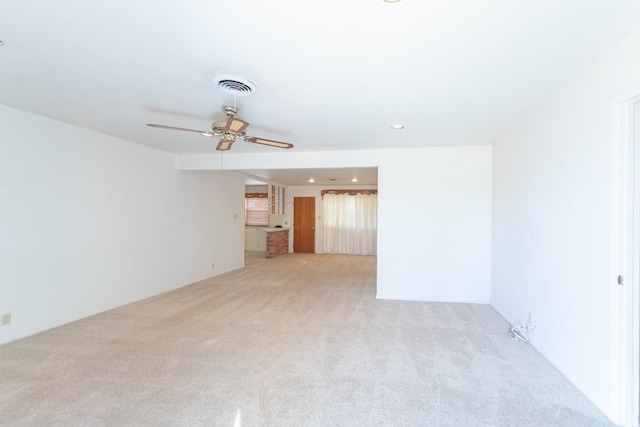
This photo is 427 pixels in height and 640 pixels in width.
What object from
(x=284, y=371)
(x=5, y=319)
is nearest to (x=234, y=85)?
(x=284, y=371)

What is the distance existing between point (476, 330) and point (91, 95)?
447 cm

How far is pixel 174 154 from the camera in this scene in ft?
17.7

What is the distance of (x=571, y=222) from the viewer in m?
2.46

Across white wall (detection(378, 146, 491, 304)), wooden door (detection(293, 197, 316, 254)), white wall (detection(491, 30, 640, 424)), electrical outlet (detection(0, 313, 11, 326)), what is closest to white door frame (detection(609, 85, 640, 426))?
white wall (detection(491, 30, 640, 424))

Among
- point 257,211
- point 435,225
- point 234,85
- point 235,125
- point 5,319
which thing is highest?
point 234,85

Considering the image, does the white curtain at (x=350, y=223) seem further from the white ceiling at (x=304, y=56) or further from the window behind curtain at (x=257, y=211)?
the white ceiling at (x=304, y=56)

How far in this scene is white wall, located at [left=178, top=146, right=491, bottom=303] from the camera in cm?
462

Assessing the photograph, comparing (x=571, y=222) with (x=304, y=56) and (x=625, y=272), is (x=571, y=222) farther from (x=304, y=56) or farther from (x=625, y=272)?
(x=304, y=56)

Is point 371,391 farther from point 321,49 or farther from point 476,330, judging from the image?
point 321,49

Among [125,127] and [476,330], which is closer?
[476,330]

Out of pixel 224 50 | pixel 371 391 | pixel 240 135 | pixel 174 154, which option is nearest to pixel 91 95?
pixel 240 135

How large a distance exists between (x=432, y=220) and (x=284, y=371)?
3.18 metres

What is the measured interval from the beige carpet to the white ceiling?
2297 millimetres

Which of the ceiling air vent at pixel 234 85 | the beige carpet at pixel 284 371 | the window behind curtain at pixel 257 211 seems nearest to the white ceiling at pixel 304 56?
the ceiling air vent at pixel 234 85
